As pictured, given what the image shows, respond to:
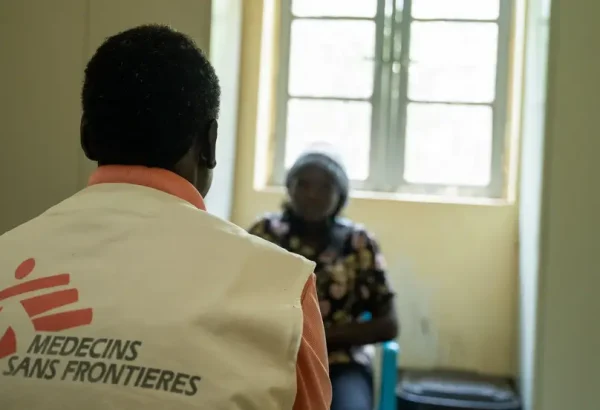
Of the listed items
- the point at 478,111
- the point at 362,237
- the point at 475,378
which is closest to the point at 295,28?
the point at 478,111

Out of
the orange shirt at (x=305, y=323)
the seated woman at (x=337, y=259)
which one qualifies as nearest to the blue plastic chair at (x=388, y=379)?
the seated woman at (x=337, y=259)

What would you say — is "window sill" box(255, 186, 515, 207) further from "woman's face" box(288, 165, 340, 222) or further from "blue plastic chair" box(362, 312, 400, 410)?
"blue plastic chair" box(362, 312, 400, 410)

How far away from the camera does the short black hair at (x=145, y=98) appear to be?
3.08 ft

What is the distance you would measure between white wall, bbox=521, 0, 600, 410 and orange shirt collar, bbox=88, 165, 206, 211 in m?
1.28

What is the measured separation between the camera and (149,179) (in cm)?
93

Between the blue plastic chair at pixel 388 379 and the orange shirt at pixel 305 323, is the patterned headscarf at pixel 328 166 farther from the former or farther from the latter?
the orange shirt at pixel 305 323

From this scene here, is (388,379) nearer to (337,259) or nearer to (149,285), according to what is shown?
(337,259)

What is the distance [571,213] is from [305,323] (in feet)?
4.21

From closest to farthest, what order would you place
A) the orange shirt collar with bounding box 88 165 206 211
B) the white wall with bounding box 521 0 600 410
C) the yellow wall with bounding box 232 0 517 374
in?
the orange shirt collar with bounding box 88 165 206 211 → the white wall with bounding box 521 0 600 410 → the yellow wall with bounding box 232 0 517 374

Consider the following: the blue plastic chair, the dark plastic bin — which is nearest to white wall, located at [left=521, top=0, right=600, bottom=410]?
the dark plastic bin

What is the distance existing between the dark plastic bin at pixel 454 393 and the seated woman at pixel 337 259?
0.65ft

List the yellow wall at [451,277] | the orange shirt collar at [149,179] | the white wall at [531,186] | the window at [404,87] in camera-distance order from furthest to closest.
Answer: the window at [404,87] → the yellow wall at [451,277] → the white wall at [531,186] → the orange shirt collar at [149,179]

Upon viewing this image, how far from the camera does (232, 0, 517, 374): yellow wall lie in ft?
8.09

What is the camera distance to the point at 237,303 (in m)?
0.81
